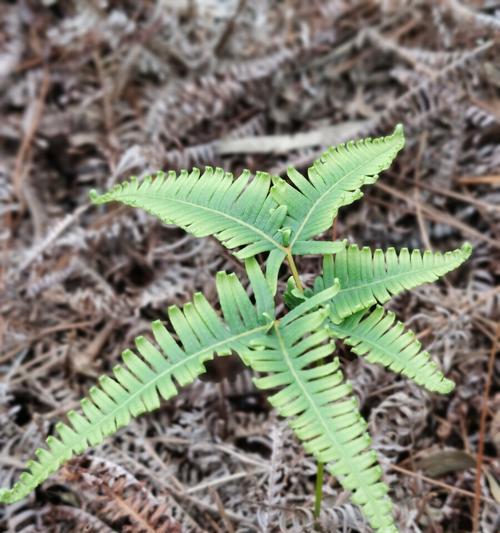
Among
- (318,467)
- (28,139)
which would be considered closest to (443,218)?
(318,467)

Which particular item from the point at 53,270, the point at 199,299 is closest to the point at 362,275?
the point at 199,299

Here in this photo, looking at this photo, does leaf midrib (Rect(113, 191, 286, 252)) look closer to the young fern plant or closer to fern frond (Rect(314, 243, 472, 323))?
the young fern plant

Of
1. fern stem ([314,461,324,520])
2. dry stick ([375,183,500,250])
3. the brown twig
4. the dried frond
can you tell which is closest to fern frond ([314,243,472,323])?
fern stem ([314,461,324,520])

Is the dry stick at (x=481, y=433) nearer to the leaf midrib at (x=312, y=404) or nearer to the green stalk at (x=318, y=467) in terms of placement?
the green stalk at (x=318, y=467)

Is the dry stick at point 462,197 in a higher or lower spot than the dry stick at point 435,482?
higher

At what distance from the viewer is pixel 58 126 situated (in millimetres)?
3248

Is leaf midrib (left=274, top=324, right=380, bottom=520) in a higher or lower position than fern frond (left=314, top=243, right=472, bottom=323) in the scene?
lower

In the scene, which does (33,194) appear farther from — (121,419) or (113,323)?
(121,419)

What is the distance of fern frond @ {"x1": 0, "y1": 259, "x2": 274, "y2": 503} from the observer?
138 centimetres

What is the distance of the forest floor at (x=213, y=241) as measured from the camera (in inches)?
78.4

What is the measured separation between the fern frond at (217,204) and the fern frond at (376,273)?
0.17 meters

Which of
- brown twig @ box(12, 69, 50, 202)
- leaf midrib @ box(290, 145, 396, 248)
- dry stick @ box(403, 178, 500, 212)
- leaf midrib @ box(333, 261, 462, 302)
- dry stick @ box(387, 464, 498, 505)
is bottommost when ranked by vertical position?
dry stick @ box(387, 464, 498, 505)

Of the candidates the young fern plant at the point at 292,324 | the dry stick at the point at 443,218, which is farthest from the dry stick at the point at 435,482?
the dry stick at the point at 443,218

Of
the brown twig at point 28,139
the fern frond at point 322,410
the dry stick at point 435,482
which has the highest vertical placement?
the brown twig at point 28,139
